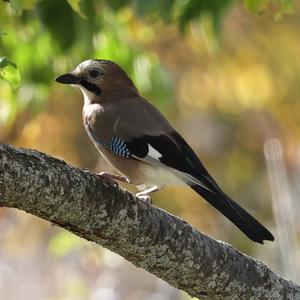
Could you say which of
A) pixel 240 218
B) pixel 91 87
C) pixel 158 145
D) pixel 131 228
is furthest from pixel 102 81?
pixel 131 228

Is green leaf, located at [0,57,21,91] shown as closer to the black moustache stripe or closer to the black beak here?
the black beak

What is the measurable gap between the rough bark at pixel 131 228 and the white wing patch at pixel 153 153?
0.78 metres

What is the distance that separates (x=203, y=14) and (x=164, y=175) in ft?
3.14

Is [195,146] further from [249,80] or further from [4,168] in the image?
[4,168]

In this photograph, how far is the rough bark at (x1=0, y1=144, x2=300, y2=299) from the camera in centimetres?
388

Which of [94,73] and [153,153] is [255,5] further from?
[94,73]

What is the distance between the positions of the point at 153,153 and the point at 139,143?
0.29 feet

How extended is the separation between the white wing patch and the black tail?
11.1 inches

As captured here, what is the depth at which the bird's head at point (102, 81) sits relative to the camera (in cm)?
571

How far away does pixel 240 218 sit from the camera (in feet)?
16.4

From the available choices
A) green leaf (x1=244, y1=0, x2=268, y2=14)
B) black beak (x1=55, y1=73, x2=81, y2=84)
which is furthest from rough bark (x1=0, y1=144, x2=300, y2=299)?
black beak (x1=55, y1=73, x2=81, y2=84)

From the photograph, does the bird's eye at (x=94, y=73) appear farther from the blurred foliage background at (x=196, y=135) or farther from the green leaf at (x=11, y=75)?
the green leaf at (x=11, y=75)

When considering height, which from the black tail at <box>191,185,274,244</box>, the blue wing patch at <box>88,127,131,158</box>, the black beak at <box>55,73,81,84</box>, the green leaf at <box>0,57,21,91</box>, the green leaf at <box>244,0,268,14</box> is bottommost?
the blue wing patch at <box>88,127,131,158</box>

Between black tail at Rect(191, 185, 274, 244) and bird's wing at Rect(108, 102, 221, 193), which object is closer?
black tail at Rect(191, 185, 274, 244)
